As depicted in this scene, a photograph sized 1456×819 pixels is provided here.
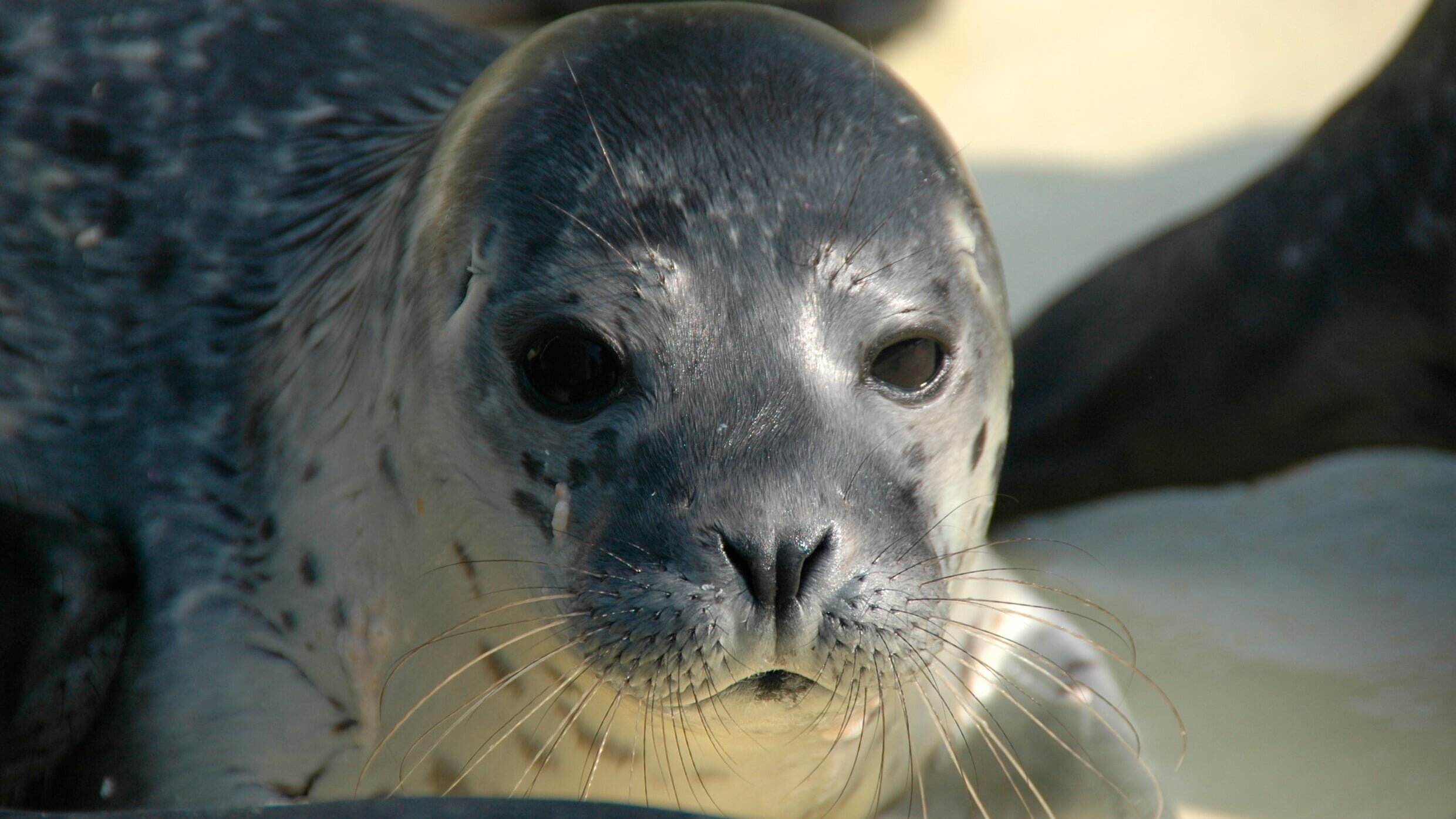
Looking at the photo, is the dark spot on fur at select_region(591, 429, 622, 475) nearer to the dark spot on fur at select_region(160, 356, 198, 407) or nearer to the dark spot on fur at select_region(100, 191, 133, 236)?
the dark spot on fur at select_region(160, 356, 198, 407)

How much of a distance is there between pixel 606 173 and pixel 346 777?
0.93 meters

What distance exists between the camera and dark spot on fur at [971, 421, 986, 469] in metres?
2.12

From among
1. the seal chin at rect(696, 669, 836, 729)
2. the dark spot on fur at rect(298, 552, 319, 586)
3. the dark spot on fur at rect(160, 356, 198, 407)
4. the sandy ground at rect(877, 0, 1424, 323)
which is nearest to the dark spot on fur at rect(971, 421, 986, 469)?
the seal chin at rect(696, 669, 836, 729)

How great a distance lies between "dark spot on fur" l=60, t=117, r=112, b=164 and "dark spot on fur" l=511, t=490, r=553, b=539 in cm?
111

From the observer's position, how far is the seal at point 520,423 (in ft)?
6.11

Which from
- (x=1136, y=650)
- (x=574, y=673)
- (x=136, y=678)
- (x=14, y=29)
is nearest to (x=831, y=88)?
(x=574, y=673)

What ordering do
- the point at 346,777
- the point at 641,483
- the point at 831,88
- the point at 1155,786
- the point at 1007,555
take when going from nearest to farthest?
Answer: the point at 641,483 → the point at 831,88 → the point at 346,777 → the point at 1155,786 → the point at 1007,555

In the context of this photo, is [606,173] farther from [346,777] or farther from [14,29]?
[14,29]

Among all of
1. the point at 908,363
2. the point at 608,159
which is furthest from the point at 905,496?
the point at 608,159

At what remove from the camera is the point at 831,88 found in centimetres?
209

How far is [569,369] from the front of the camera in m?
1.95

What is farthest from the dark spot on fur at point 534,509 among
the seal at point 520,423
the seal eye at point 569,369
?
the seal eye at point 569,369

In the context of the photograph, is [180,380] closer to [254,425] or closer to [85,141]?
[254,425]

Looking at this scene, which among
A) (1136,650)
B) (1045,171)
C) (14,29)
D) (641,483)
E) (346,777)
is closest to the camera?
(641,483)
